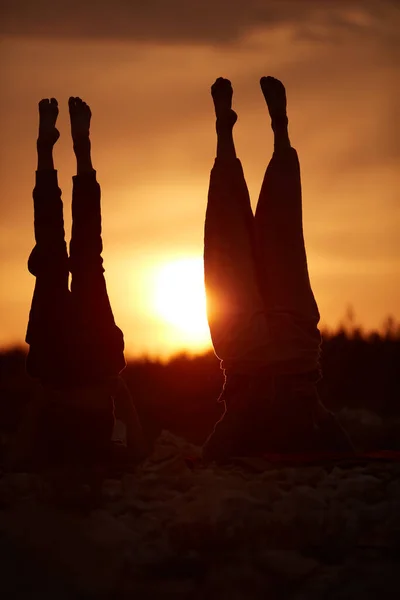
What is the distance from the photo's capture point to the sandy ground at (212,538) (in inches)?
316

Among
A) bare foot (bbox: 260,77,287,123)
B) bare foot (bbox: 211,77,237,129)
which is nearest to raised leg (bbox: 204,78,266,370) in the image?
bare foot (bbox: 211,77,237,129)

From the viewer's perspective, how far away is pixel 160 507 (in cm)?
970

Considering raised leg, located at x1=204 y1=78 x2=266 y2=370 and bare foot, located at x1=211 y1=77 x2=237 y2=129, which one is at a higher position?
bare foot, located at x1=211 y1=77 x2=237 y2=129

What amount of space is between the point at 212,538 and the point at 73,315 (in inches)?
134

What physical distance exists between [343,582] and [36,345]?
4551 mm

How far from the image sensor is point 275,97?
38.6 feet

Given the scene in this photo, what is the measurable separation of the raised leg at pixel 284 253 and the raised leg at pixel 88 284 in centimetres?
161

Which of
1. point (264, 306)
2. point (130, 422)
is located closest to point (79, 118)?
point (264, 306)

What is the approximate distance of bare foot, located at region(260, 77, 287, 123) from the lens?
11.7 m

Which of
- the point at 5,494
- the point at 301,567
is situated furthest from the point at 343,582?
the point at 5,494

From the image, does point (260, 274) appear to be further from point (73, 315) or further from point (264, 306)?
point (73, 315)

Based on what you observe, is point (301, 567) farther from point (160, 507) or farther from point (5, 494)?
point (5, 494)

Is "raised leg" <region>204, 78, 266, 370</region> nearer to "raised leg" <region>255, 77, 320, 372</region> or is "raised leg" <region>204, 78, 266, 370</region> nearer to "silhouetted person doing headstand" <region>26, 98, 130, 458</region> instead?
"raised leg" <region>255, 77, 320, 372</region>

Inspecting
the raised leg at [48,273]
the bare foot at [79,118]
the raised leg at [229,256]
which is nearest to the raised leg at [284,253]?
the raised leg at [229,256]
